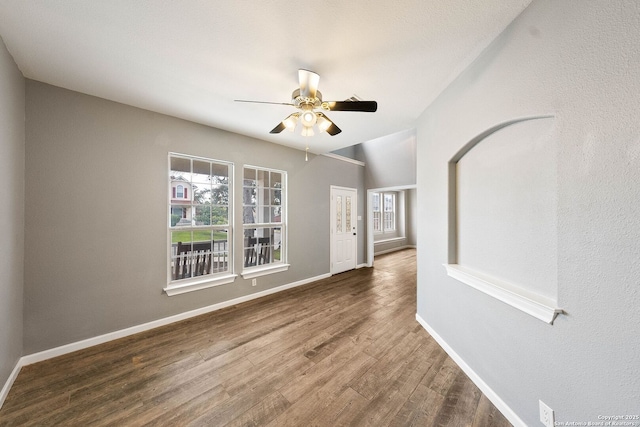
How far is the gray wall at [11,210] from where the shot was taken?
1.64m

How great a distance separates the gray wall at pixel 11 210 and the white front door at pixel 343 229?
4233mm

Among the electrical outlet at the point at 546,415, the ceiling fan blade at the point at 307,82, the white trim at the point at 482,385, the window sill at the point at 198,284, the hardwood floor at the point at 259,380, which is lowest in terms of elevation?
Answer: the hardwood floor at the point at 259,380

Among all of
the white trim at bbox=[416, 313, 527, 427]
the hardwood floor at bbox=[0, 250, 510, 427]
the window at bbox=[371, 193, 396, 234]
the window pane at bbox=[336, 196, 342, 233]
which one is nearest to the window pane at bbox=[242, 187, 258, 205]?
the hardwood floor at bbox=[0, 250, 510, 427]

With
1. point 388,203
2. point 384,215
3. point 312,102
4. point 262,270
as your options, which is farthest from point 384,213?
point 312,102

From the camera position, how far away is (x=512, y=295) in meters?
1.42

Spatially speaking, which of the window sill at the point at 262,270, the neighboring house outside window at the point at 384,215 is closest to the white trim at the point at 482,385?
the window sill at the point at 262,270

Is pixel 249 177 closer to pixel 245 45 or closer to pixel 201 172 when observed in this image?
pixel 201 172

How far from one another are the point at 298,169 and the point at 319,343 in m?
3.01

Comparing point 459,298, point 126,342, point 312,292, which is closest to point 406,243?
point 312,292

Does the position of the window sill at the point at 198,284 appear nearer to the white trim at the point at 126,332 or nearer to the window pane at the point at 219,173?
the white trim at the point at 126,332

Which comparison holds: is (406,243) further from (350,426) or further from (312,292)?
(350,426)

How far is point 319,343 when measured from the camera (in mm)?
2373

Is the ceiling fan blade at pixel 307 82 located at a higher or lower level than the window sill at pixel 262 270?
higher

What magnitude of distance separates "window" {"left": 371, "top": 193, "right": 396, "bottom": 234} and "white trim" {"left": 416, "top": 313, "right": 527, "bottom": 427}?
18.0 ft
